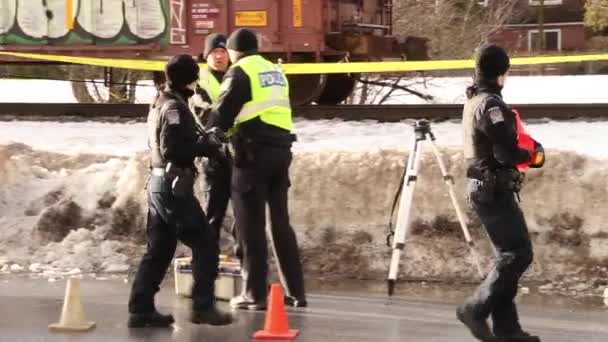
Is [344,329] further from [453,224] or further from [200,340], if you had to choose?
[453,224]

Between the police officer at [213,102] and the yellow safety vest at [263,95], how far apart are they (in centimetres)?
63

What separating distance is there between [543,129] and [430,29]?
31.3 feet

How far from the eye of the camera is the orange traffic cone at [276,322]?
8023 millimetres

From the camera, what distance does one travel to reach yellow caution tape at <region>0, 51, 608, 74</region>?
50.8ft

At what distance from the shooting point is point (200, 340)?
8.05m

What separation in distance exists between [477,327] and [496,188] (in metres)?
0.84

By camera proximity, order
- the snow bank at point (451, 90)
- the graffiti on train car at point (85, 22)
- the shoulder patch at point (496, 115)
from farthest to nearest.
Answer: the snow bank at point (451, 90)
the graffiti on train car at point (85, 22)
the shoulder patch at point (496, 115)

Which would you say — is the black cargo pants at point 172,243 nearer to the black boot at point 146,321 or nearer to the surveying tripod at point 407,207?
the black boot at point 146,321

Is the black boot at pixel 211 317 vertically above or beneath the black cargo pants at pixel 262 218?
beneath

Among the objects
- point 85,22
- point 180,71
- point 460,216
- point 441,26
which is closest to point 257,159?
point 180,71

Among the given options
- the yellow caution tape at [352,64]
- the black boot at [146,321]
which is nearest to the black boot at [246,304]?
the black boot at [146,321]

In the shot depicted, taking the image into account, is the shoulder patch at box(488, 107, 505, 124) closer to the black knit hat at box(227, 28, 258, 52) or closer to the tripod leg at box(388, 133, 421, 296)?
the black knit hat at box(227, 28, 258, 52)

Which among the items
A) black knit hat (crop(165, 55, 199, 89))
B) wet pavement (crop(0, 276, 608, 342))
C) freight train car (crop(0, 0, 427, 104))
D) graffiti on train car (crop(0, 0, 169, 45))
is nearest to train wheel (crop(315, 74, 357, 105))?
freight train car (crop(0, 0, 427, 104))

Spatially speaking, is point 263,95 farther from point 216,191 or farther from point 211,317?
point 211,317
